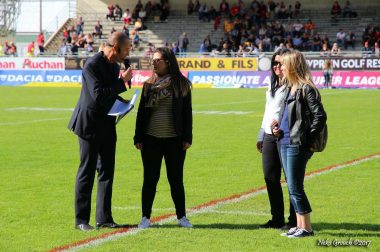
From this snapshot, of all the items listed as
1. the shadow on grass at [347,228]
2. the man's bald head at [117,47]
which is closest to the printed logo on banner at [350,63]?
the shadow on grass at [347,228]

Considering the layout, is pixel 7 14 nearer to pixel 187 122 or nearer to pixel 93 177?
pixel 93 177

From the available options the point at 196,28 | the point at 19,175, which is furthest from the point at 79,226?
the point at 196,28

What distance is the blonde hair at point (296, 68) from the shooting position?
7.39 m

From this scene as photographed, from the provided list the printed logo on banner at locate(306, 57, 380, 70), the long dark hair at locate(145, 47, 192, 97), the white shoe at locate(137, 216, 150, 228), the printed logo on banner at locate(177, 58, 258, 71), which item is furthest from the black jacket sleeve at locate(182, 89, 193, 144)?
the printed logo on banner at locate(177, 58, 258, 71)

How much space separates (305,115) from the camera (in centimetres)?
740

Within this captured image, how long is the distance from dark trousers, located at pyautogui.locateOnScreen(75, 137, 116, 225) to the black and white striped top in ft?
1.43

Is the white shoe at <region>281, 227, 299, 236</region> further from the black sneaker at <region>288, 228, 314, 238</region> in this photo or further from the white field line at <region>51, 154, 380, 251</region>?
the white field line at <region>51, 154, 380, 251</region>

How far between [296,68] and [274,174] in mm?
1273

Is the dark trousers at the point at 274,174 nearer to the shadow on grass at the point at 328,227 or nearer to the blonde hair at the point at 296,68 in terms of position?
the shadow on grass at the point at 328,227

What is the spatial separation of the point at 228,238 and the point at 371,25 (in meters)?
43.2

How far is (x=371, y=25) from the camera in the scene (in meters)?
49.2

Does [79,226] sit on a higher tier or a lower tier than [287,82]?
lower

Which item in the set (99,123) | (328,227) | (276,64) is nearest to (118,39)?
(99,123)

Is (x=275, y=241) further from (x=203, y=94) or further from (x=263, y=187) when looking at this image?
(x=203, y=94)
